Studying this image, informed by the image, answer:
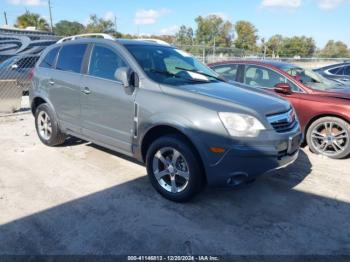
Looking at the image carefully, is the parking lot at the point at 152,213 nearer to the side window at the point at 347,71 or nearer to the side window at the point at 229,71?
the side window at the point at 229,71

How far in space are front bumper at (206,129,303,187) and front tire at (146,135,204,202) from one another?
7.4 inches

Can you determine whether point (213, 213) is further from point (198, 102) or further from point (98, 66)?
point (98, 66)

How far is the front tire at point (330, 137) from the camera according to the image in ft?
17.9

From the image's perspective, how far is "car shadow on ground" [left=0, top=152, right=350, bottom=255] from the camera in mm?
3053

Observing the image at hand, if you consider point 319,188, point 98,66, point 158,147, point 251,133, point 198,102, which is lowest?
point 319,188

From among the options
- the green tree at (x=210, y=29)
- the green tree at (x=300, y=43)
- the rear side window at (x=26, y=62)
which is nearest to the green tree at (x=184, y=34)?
the green tree at (x=210, y=29)

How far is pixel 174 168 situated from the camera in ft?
12.6

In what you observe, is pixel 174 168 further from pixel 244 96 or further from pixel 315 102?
pixel 315 102

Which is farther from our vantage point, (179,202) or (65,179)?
(65,179)

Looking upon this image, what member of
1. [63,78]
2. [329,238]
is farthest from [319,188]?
[63,78]

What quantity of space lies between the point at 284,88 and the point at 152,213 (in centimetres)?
351

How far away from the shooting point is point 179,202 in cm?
387

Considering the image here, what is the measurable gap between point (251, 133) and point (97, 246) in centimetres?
188

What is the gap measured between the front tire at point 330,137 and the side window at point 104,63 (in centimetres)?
352
